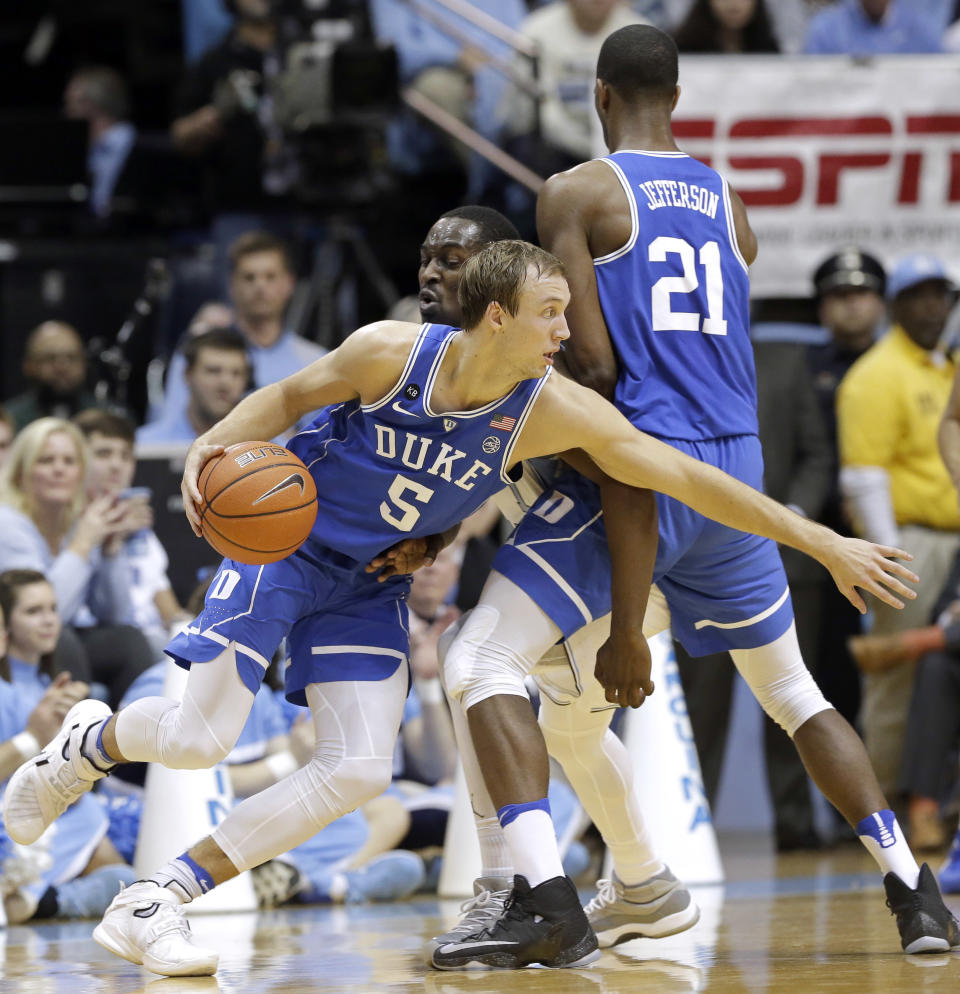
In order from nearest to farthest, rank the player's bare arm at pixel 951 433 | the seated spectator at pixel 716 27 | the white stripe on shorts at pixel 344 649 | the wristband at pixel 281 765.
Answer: the white stripe on shorts at pixel 344 649 → the player's bare arm at pixel 951 433 → the wristband at pixel 281 765 → the seated spectator at pixel 716 27

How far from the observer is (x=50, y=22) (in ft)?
37.7

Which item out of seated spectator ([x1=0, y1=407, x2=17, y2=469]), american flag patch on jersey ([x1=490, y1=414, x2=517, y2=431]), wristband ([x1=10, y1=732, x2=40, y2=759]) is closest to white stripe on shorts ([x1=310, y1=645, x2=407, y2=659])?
american flag patch on jersey ([x1=490, y1=414, x2=517, y2=431])

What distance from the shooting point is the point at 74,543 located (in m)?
6.74

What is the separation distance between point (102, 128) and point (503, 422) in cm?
674

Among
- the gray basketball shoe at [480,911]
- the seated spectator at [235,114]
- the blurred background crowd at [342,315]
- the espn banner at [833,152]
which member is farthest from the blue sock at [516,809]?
the seated spectator at [235,114]

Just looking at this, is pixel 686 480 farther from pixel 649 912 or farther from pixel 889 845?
pixel 649 912

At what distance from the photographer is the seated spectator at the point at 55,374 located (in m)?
8.20

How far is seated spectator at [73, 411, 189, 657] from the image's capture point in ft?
22.8

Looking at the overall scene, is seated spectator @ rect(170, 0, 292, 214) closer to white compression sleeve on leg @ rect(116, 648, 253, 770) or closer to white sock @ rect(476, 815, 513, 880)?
white compression sleeve on leg @ rect(116, 648, 253, 770)

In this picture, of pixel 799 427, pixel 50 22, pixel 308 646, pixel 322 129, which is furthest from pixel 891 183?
pixel 50 22

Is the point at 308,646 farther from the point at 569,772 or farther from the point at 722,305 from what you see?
the point at 722,305

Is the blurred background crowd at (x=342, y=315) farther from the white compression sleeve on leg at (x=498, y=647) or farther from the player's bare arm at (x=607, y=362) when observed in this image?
the white compression sleeve on leg at (x=498, y=647)

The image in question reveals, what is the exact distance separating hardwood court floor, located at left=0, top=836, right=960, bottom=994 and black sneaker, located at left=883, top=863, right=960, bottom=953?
0.04 metres

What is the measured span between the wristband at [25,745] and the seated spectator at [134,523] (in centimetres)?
90
